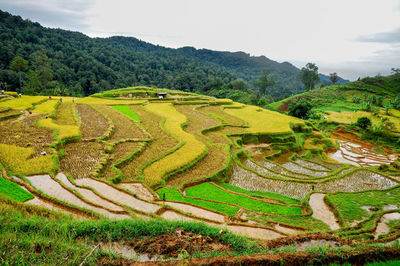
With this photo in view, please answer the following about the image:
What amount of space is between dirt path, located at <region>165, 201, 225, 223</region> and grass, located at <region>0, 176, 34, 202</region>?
498 centimetres

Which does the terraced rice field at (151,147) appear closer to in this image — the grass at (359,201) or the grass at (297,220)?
the grass at (297,220)

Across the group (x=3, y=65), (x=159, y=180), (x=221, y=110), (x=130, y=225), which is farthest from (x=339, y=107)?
(x=3, y=65)

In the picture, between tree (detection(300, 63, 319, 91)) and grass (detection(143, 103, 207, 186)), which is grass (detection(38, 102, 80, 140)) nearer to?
grass (detection(143, 103, 207, 186))

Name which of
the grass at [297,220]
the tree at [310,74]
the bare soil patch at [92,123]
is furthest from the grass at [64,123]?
the tree at [310,74]

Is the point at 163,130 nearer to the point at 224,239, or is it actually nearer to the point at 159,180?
the point at 159,180

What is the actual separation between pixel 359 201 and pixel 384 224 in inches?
73.3

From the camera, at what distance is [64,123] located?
17.2 metres

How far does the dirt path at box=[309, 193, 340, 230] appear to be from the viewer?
Answer: 8.62 metres

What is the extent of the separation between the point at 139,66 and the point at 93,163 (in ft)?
285

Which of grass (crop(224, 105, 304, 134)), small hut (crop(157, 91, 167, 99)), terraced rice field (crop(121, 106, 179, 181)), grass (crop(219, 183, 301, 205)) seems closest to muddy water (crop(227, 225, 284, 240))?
grass (crop(219, 183, 301, 205))

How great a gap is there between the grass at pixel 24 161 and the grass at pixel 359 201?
13.0m

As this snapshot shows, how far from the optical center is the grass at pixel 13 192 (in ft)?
23.4

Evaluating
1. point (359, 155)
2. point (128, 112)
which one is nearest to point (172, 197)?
point (128, 112)

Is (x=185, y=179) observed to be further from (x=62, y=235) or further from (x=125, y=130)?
(x=125, y=130)
